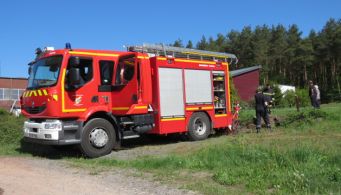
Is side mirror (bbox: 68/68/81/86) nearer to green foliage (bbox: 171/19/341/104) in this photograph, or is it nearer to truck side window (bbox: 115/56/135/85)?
truck side window (bbox: 115/56/135/85)

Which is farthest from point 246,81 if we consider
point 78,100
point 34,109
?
point 34,109

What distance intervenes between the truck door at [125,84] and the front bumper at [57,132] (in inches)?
59.9

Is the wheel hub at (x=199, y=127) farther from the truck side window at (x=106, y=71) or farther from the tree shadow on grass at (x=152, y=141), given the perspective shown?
the truck side window at (x=106, y=71)

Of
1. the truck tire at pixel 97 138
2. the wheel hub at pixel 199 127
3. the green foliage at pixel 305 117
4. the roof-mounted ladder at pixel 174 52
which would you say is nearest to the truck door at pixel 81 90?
the truck tire at pixel 97 138

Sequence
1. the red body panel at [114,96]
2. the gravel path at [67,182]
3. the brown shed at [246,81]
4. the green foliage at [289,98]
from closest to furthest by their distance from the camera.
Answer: the gravel path at [67,182]
the red body panel at [114,96]
the green foliage at [289,98]
the brown shed at [246,81]

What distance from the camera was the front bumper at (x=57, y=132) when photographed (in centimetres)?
1168

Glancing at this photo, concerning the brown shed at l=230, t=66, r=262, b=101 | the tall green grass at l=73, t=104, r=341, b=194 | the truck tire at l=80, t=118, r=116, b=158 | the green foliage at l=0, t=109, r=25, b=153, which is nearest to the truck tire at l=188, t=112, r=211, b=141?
the truck tire at l=80, t=118, r=116, b=158

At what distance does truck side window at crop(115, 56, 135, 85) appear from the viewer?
13211 millimetres

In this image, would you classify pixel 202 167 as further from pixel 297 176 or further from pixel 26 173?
pixel 26 173

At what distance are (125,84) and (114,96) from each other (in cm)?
51

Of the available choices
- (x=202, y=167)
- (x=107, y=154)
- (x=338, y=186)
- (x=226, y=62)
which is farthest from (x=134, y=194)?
(x=226, y=62)

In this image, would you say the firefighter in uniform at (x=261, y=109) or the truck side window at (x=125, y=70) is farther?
the firefighter in uniform at (x=261, y=109)

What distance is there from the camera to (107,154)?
1265 cm

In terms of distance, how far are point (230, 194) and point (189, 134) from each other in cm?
806
